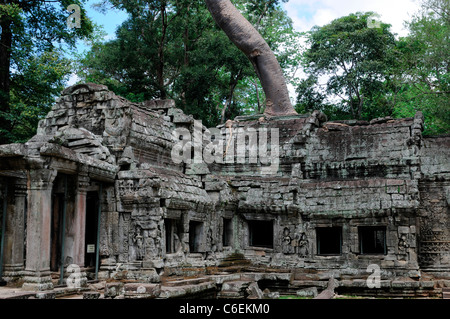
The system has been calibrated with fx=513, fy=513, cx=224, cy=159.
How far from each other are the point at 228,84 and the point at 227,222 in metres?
14.2

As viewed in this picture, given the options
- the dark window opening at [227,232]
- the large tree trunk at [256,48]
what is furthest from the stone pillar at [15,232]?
the large tree trunk at [256,48]

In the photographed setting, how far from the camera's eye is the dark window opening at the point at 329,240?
16125 millimetres

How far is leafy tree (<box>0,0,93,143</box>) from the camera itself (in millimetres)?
17891

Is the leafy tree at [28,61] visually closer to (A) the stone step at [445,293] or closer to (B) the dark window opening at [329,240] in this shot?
(B) the dark window opening at [329,240]

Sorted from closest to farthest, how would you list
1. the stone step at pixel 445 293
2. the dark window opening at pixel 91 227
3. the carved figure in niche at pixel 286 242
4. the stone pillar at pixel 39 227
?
the stone pillar at pixel 39 227
the dark window opening at pixel 91 227
the stone step at pixel 445 293
the carved figure in niche at pixel 286 242

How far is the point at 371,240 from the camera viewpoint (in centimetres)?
1602

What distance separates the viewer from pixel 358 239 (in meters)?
15.4

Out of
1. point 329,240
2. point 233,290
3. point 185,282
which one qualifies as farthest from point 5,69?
point 329,240

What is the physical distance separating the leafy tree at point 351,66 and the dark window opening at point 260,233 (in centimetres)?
1153

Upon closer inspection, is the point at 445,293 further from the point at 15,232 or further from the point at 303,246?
the point at 15,232

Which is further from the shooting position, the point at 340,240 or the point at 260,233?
the point at 260,233

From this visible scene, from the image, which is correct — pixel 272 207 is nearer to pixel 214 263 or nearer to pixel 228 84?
pixel 214 263

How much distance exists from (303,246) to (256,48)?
1092 centimetres

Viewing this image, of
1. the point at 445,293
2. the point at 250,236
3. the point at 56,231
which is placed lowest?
the point at 445,293
